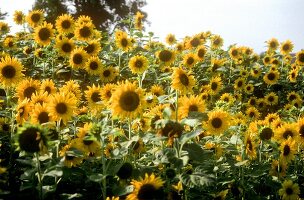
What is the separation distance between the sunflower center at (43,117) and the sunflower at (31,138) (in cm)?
74

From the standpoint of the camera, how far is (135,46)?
8.74m

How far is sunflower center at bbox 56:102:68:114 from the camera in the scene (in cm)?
355

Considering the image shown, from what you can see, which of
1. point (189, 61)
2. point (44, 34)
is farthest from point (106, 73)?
point (189, 61)

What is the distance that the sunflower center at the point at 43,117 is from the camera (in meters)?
3.55

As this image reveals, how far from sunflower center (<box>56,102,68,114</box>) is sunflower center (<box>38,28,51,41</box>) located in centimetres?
414

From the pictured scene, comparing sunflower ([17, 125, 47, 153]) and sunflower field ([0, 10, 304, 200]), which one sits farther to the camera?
sunflower field ([0, 10, 304, 200])

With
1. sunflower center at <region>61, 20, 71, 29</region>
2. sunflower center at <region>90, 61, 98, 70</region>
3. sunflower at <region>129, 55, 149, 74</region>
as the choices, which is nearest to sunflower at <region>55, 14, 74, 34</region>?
sunflower center at <region>61, 20, 71, 29</region>

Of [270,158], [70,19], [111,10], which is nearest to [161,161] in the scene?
[270,158]

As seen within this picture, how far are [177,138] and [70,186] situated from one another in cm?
110

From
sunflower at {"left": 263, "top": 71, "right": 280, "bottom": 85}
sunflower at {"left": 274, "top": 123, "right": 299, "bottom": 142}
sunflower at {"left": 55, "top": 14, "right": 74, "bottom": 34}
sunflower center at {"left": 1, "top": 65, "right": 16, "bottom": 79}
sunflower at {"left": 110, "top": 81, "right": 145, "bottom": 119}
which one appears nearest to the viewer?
sunflower at {"left": 110, "top": 81, "right": 145, "bottom": 119}

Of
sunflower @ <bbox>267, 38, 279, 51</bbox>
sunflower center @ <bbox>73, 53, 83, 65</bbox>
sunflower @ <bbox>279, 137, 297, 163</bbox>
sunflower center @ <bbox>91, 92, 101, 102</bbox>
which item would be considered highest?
sunflower @ <bbox>267, 38, 279, 51</bbox>

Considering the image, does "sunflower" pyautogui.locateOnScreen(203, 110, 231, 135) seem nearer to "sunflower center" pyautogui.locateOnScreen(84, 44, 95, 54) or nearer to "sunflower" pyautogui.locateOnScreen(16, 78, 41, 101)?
"sunflower" pyautogui.locateOnScreen(16, 78, 41, 101)

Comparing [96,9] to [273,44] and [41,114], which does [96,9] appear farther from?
[41,114]

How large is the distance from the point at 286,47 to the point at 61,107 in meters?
9.86
